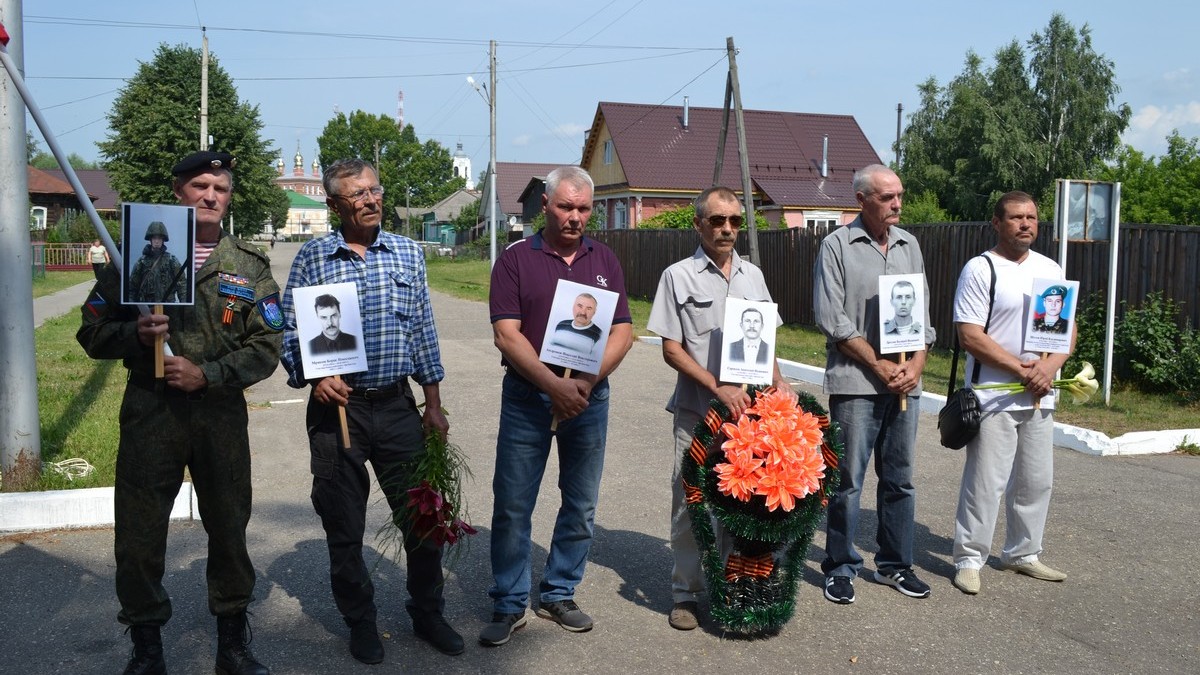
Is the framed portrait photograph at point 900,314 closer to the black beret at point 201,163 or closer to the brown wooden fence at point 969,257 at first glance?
the black beret at point 201,163

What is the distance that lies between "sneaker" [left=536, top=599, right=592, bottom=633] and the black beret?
2426 millimetres

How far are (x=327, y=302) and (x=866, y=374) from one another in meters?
2.61

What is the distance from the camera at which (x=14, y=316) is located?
678 centimetres

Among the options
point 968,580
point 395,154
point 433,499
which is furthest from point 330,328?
point 395,154

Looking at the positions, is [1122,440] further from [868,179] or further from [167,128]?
[167,128]

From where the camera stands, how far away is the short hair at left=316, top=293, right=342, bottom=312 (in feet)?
14.2

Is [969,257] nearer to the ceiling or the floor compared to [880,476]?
nearer to the ceiling

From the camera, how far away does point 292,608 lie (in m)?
5.12

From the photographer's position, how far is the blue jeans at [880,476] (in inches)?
207

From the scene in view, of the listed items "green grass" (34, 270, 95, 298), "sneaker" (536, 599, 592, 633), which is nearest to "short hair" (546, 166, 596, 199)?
"sneaker" (536, 599, 592, 633)

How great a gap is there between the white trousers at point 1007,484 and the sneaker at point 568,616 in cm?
206

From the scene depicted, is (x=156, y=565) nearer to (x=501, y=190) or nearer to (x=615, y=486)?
(x=615, y=486)

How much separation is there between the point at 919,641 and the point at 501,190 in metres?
73.5

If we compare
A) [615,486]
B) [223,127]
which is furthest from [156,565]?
[223,127]
